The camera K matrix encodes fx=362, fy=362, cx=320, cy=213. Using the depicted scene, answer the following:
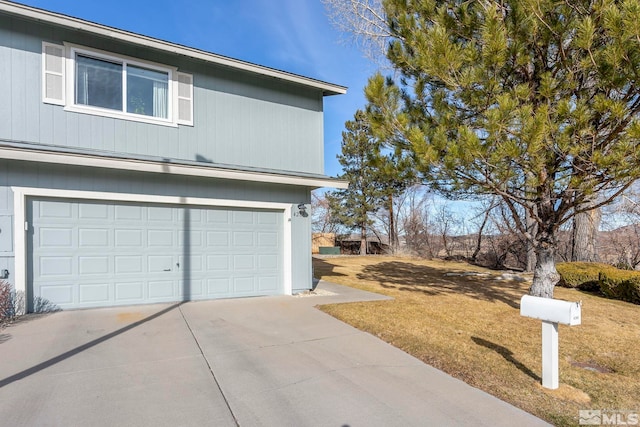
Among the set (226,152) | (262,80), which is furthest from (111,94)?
(262,80)

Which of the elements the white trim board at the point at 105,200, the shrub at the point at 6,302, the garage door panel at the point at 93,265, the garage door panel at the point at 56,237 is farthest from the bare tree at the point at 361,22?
the shrub at the point at 6,302

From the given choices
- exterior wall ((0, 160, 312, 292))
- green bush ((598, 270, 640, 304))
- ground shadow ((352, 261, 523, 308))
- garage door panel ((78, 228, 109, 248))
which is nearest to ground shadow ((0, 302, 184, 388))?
garage door panel ((78, 228, 109, 248))

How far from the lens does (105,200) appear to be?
274 inches

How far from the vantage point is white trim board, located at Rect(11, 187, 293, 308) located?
6.16 m

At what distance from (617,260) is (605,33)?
13.2 metres

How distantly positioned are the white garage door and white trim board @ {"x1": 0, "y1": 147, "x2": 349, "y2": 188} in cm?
85

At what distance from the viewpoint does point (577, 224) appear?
46.4 ft

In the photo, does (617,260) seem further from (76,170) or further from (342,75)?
(76,170)

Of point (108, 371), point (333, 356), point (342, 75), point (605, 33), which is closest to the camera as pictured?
point (108, 371)

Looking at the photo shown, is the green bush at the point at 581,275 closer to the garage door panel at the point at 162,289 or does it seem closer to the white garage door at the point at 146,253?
the white garage door at the point at 146,253

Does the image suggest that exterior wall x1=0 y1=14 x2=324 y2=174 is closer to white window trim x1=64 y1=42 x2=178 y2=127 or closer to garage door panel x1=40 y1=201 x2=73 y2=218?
white window trim x1=64 y1=42 x2=178 y2=127

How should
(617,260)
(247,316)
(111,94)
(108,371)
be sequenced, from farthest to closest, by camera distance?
(617,260), (111,94), (247,316), (108,371)

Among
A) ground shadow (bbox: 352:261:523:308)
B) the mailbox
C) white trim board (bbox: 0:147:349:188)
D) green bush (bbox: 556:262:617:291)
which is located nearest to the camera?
the mailbox

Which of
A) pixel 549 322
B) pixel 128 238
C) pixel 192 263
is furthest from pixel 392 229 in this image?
pixel 549 322
